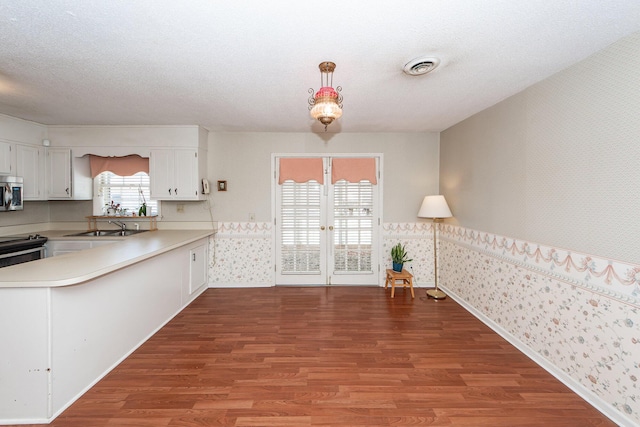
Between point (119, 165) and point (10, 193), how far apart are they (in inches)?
46.0

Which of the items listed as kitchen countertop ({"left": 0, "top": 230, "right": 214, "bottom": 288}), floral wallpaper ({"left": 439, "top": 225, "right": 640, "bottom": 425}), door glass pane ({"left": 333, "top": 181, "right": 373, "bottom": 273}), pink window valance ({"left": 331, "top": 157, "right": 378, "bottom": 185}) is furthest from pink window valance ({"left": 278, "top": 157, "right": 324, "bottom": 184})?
floral wallpaper ({"left": 439, "top": 225, "right": 640, "bottom": 425})

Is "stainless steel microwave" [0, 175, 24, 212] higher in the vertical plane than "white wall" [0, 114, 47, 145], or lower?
lower

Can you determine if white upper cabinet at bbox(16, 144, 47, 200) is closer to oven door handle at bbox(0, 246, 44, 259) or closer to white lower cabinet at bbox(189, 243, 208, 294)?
oven door handle at bbox(0, 246, 44, 259)

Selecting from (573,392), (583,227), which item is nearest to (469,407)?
(573,392)

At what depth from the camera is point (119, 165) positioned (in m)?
4.06

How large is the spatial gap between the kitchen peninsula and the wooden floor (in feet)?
0.53

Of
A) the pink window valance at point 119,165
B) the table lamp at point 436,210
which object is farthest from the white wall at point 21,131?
the table lamp at point 436,210

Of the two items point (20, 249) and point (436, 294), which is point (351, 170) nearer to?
point (436, 294)

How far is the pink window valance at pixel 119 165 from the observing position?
405cm

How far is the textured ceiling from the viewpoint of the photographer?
149 cm

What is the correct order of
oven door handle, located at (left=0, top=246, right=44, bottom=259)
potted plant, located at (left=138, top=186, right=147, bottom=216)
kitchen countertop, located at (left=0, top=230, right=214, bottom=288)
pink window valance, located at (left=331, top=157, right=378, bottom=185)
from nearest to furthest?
kitchen countertop, located at (left=0, top=230, right=214, bottom=288) < oven door handle, located at (left=0, top=246, right=44, bottom=259) < potted plant, located at (left=138, top=186, right=147, bottom=216) < pink window valance, located at (left=331, top=157, right=378, bottom=185)

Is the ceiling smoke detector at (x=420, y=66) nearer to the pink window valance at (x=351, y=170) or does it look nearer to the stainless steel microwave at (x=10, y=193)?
the pink window valance at (x=351, y=170)

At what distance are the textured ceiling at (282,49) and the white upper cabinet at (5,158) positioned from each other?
565 mm

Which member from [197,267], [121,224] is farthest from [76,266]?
[121,224]
